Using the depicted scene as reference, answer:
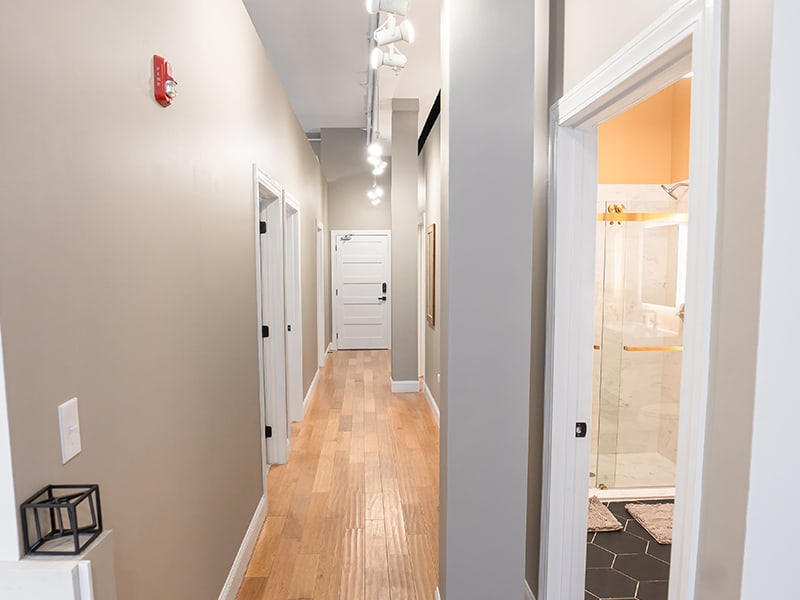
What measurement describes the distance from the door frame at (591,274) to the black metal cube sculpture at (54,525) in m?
1.17

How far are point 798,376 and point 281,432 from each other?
3403 millimetres

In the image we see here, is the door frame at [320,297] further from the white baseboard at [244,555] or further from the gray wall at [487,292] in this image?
the gray wall at [487,292]

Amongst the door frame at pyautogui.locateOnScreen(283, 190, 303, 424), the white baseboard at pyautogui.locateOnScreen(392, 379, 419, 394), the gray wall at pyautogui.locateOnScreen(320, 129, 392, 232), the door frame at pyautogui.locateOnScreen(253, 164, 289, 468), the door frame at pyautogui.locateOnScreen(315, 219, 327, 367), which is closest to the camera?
the door frame at pyautogui.locateOnScreen(253, 164, 289, 468)

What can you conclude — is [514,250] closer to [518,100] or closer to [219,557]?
[518,100]

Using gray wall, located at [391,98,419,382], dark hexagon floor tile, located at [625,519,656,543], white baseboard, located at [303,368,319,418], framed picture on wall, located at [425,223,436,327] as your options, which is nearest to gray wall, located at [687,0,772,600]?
dark hexagon floor tile, located at [625,519,656,543]

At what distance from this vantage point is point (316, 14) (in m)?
3.79

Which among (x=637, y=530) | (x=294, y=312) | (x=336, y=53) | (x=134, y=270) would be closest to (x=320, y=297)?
(x=294, y=312)

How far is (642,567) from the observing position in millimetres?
2604

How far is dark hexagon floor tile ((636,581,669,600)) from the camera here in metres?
2.38

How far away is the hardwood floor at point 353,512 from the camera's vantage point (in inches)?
94.4

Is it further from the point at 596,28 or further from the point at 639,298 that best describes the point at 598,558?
the point at 596,28

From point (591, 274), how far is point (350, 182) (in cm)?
633

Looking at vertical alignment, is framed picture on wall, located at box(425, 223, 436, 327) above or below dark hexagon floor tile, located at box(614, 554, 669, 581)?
above

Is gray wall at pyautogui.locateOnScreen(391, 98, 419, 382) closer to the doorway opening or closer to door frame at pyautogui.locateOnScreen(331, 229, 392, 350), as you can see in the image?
door frame at pyautogui.locateOnScreen(331, 229, 392, 350)
